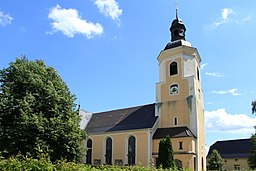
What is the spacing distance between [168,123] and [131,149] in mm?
5605

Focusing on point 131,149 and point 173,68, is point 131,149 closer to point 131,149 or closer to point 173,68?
point 131,149

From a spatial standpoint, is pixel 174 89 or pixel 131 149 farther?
pixel 174 89

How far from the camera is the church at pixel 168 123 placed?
3103 centimetres

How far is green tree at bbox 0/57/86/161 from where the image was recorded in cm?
1992

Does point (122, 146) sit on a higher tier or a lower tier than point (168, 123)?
lower

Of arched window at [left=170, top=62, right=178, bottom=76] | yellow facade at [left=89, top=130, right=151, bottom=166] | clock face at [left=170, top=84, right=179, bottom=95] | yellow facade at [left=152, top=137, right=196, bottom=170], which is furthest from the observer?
arched window at [left=170, top=62, right=178, bottom=76]

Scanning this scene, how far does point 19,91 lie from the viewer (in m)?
22.0

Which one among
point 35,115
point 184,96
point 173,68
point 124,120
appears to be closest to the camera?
point 35,115

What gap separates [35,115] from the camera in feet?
67.3

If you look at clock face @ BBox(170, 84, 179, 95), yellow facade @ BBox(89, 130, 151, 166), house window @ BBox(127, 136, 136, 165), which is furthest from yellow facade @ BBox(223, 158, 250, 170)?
yellow facade @ BBox(89, 130, 151, 166)

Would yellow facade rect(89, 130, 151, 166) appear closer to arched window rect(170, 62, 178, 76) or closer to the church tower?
the church tower

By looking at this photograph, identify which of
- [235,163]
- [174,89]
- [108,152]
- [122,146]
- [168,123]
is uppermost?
[174,89]

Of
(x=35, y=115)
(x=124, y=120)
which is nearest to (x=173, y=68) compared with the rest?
(x=124, y=120)

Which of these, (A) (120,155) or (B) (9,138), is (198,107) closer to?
(A) (120,155)
